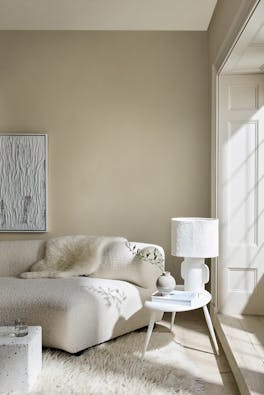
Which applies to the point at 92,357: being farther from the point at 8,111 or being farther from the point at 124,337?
the point at 8,111

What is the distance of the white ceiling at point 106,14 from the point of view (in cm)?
416

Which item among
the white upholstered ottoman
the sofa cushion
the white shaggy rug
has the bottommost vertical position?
the white shaggy rug

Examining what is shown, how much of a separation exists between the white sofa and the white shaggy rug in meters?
0.13

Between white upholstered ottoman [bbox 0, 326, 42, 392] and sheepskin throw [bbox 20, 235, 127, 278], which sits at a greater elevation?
sheepskin throw [bbox 20, 235, 127, 278]

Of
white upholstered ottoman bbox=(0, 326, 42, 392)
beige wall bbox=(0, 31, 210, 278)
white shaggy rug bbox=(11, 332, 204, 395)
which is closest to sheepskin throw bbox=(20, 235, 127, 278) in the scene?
beige wall bbox=(0, 31, 210, 278)

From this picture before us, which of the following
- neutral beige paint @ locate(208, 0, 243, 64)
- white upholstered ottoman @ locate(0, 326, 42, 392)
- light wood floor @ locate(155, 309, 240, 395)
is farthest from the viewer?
neutral beige paint @ locate(208, 0, 243, 64)

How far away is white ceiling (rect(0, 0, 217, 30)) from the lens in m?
4.16

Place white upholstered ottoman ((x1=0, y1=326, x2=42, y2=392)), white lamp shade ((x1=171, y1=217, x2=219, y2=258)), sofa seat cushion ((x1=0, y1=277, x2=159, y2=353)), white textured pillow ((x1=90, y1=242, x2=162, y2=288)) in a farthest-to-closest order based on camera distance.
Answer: white textured pillow ((x1=90, y1=242, x2=162, y2=288)) → white lamp shade ((x1=171, y1=217, x2=219, y2=258)) → sofa seat cushion ((x1=0, y1=277, x2=159, y2=353)) → white upholstered ottoman ((x1=0, y1=326, x2=42, y2=392))

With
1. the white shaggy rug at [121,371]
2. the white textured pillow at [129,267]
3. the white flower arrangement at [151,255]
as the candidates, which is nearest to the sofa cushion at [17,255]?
the white textured pillow at [129,267]

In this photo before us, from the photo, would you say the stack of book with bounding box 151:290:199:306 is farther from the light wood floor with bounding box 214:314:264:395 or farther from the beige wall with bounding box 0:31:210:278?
the beige wall with bounding box 0:31:210:278

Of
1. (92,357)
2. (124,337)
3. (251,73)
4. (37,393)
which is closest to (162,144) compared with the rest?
(251,73)

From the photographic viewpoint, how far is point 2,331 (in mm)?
3127

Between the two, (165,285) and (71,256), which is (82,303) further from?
(71,256)

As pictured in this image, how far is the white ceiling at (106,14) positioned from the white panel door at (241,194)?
0.69m
